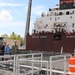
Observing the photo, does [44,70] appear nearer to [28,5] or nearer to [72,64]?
[72,64]

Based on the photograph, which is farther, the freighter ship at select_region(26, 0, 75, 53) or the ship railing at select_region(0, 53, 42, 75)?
the freighter ship at select_region(26, 0, 75, 53)

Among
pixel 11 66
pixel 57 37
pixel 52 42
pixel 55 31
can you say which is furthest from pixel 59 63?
pixel 55 31

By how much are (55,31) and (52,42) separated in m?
1.70

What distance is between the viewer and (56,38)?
108 ft

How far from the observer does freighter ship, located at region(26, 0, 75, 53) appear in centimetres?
3162

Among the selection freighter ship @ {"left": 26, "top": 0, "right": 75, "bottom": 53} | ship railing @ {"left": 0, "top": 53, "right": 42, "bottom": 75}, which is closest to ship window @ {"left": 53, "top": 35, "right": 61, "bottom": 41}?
freighter ship @ {"left": 26, "top": 0, "right": 75, "bottom": 53}

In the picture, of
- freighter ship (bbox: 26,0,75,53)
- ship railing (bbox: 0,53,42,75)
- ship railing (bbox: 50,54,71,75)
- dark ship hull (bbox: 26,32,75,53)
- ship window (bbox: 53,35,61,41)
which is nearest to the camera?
ship railing (bbox: 50,54,71,75)

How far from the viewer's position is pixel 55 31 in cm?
3322

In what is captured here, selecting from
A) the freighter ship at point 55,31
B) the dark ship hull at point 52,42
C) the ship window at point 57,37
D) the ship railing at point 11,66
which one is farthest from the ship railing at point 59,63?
the ship window at point 57,37

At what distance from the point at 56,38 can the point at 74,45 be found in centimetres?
316

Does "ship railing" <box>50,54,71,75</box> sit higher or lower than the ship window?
lower

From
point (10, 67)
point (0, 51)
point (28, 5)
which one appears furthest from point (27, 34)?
point (10, 67)

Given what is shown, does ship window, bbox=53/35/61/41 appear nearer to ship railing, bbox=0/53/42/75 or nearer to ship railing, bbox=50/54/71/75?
ship railing, bbox=50/54/71/75

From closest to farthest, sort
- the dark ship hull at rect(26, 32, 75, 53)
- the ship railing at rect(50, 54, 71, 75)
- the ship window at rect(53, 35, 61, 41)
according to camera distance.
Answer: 1. the ship railing at rect(50, 54, 71, 75)
2. the dark ship hull at rect(26, 32, 75, 53)
3. the ship window at rect(53, 35, 61, 41)
